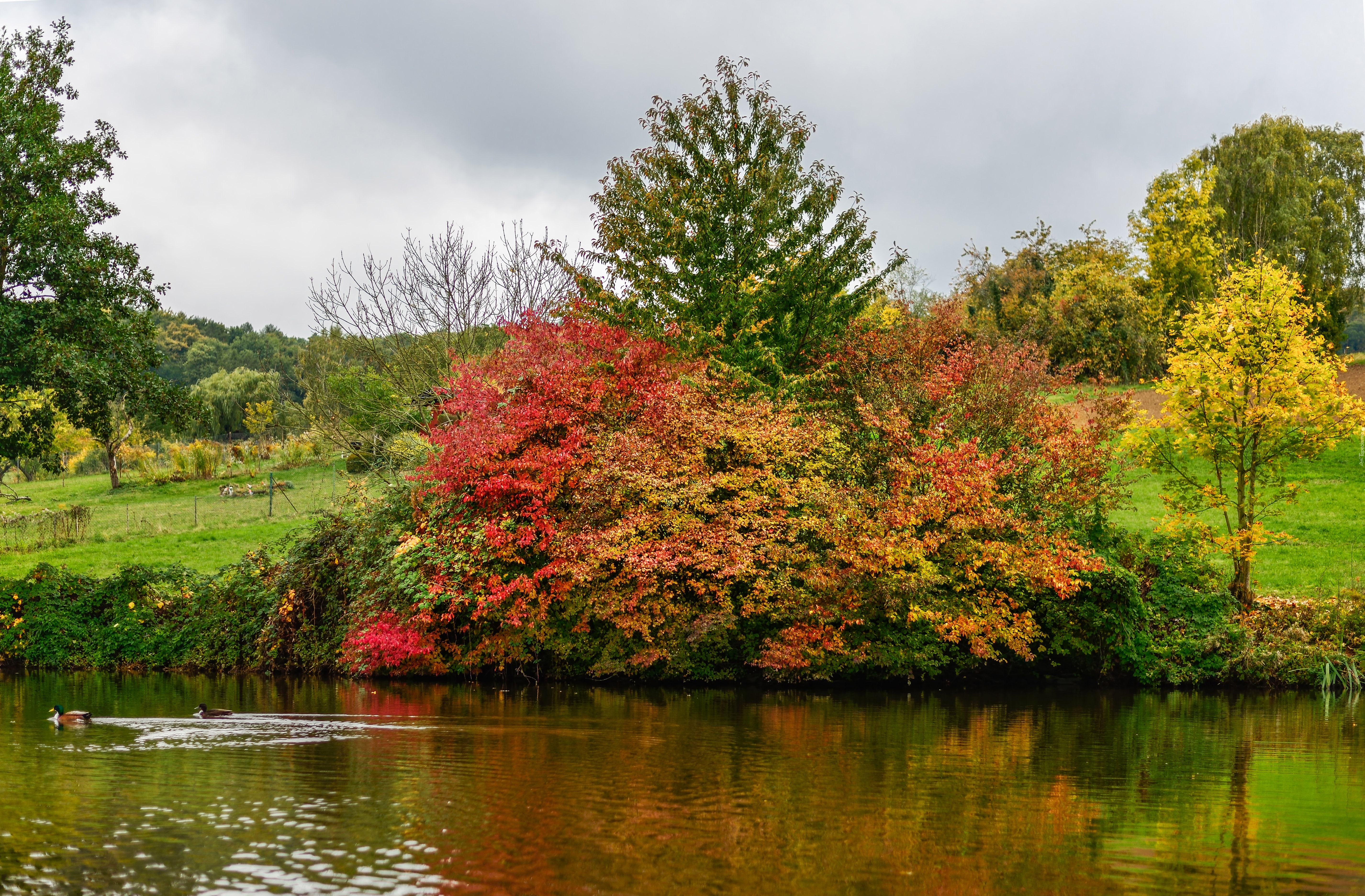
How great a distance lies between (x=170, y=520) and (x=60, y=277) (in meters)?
15.4

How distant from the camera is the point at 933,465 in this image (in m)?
19.2

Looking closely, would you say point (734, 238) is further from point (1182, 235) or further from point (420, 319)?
point (1182, 235)

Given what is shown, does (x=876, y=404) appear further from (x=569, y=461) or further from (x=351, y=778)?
(x=351, y=778)

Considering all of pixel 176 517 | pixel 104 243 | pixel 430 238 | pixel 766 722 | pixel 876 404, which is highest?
pixel 430 238

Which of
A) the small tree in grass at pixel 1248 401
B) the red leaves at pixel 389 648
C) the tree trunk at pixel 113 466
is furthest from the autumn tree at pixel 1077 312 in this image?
the tree trunk at pixel 113 466

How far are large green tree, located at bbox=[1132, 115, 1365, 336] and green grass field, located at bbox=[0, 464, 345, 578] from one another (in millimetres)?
37062

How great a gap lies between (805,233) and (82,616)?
59.5ft

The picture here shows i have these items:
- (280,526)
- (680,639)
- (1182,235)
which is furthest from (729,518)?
(1182,235)

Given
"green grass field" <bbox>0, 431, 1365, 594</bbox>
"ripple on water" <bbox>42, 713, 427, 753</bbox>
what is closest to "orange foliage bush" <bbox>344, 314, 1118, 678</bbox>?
"ripple on water" <bbox>42, 713, 427, 753</bbox>

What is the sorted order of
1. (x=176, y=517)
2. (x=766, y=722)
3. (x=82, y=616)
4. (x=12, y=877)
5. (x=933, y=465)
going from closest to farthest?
(x=12, y=877)
(x=766, y=722)
(x=933, y=465)
(x=82, y=616)
(x=176, y=517)

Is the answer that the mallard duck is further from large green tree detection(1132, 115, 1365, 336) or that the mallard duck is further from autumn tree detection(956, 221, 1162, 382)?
large green tree detection(1132, 115, 1365, 336)

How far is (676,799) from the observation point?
33.6 feet

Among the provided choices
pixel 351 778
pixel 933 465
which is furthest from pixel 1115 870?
pixel 933 465

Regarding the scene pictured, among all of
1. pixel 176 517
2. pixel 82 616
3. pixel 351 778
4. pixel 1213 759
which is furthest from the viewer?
pixel 176 517
